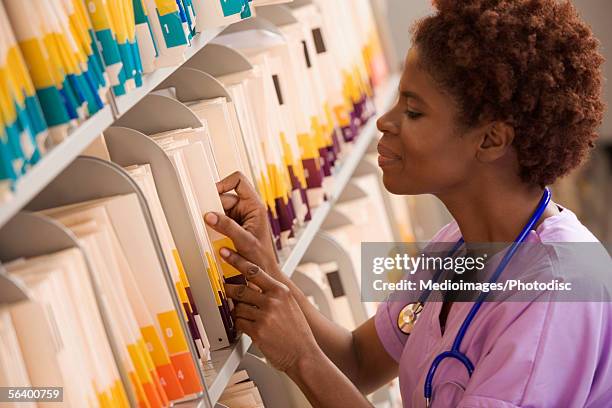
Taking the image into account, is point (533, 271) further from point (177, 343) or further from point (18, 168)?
point (18, 168)

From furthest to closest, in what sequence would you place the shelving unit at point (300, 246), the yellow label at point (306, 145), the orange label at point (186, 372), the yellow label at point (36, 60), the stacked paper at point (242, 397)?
the yellow label at point (306, 145), the stacked paper at point (242, 397), the shelving unit at point (300, 246), the orange label at point (186, 372), the yellow label at point (36, 60)

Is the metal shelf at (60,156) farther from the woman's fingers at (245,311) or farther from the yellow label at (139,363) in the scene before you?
the woman's fingers at (245,311)

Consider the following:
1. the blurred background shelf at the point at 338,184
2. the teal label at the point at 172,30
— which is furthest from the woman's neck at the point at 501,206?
the teal label at the point at 172,30

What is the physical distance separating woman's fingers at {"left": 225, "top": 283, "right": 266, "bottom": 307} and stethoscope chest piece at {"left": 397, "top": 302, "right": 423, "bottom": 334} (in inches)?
19.4

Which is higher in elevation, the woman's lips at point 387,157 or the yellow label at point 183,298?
the woman's lips at point 387,157

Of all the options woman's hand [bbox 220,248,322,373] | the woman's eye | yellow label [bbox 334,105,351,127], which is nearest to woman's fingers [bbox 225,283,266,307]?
woman's hand [bbox 220,248,322,373]

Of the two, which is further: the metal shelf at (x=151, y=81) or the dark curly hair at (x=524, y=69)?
the dark curly hair at (x=524, y=69)

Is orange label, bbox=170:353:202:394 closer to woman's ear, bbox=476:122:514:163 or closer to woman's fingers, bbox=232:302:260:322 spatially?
woman's fingers, bbox=232:302:260:322

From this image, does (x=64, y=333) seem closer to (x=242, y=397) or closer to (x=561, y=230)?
(x=242, y=397)

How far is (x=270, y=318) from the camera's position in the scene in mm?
1617

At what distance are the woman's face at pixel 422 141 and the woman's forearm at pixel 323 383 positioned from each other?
401mm

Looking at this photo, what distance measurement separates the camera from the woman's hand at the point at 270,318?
5.32 ft

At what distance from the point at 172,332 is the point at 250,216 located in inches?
18.5

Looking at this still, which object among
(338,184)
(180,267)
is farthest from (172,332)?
(338,184)
